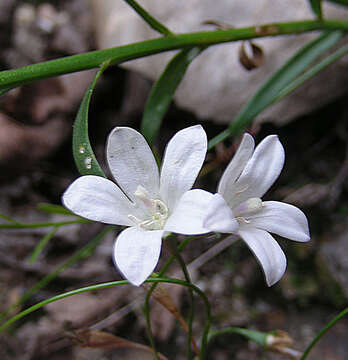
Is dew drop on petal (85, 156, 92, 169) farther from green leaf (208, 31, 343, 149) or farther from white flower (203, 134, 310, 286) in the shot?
green leaf (208, 31, 343, 149)

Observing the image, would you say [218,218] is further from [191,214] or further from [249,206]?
[249,206]

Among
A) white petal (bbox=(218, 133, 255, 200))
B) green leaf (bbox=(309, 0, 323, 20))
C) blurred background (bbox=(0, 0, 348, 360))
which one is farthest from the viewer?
blurred background (bbox=(0, 0, 348, 360))

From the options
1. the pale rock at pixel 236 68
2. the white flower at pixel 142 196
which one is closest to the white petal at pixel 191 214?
the white flower at pixel 142 196

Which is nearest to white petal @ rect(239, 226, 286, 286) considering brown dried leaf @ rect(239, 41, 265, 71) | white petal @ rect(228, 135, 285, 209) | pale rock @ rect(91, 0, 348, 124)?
white petal @ rect(228, 135, 285, 209)

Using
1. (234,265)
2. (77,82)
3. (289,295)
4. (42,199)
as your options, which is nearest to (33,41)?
(77,82)

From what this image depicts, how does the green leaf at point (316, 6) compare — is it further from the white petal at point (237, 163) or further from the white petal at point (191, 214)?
the white petal at point (191, 214)

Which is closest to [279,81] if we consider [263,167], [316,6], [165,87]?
[316,6]

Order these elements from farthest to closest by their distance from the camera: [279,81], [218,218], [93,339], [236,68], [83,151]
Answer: [236,68], [279,81], [93,339], [83,151], [218,218]

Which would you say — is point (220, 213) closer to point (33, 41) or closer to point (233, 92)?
point (233, 92)
